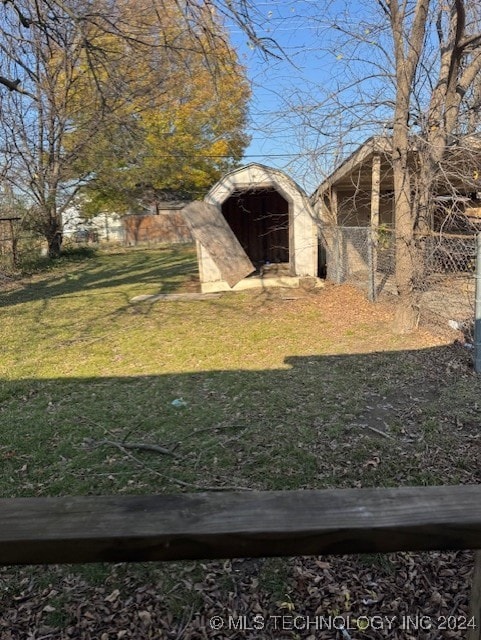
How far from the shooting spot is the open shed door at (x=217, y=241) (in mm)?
11844

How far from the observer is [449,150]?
6707 millimetres

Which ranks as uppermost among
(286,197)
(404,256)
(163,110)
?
(163,110)

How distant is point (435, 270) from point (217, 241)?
594cm

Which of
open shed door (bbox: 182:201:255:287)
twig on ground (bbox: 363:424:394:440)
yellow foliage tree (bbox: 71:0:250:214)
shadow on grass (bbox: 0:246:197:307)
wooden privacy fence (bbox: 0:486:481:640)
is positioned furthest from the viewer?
shadow on grass (bbox: 0:246:197:307)

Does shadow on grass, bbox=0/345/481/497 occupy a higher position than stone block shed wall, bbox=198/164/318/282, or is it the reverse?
stone block shed wall, bbox=198/164/318/282

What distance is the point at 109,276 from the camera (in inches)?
639

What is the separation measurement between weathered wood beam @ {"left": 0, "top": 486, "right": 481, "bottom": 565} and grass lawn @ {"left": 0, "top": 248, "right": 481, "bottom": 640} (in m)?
1.47

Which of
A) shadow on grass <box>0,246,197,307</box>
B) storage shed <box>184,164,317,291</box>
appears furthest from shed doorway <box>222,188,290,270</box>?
storage shed <box>184,164,317,291</box>

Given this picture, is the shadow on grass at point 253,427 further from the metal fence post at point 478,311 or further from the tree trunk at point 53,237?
the tree trunk at point 53,237

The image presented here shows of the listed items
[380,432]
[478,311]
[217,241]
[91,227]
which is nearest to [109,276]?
A: [217,241]

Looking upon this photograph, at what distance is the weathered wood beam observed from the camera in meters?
1.09

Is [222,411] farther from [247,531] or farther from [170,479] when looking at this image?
[247,531]

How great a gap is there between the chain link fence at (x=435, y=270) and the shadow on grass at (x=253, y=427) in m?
1.24

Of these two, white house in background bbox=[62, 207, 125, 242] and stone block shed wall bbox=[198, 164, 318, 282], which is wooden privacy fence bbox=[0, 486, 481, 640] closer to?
stone block shed wall bbox=[198, 164, 318, 282]
